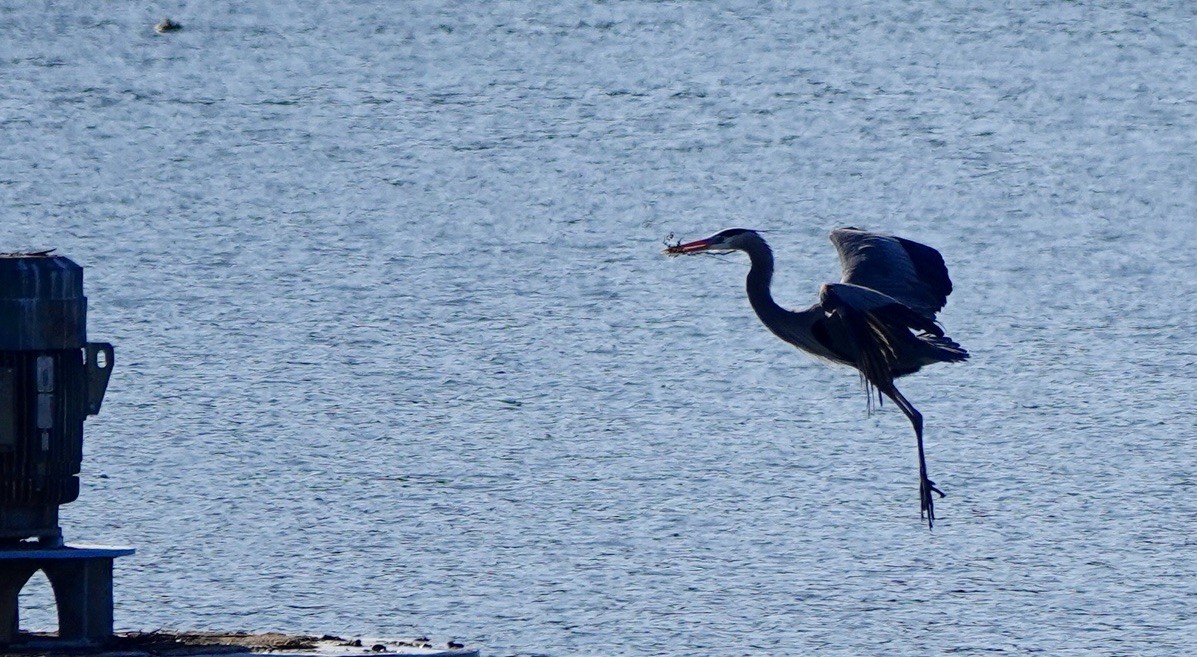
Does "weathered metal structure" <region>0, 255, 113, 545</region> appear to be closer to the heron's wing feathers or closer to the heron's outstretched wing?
the heron's wing feathers

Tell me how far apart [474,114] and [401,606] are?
11.3 metres

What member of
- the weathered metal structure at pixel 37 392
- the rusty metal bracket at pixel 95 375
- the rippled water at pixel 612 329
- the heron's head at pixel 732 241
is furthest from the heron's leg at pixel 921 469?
the weathered metal structure at pixel 37 392

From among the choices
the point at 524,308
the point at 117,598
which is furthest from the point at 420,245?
the point at 117,598

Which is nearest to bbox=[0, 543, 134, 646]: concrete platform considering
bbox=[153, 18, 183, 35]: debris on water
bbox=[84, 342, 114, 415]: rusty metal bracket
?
bbox=[84, 342, 114, 415]: rusty metal bracket

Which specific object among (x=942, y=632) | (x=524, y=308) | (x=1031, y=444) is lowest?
(x=942, y=632)

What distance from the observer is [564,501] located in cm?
898

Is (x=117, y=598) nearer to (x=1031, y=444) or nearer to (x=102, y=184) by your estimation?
(x=1031, y=444)

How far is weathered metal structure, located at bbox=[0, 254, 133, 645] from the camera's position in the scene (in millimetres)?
6008

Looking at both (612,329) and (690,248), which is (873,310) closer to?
(690,248)

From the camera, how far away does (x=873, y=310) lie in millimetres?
7660

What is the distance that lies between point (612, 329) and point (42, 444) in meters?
5.97

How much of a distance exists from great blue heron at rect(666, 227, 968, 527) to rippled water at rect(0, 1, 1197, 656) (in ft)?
2.37

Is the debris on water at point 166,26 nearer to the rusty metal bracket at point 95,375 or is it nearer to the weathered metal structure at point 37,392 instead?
the rusty metal bracket at point 95,375

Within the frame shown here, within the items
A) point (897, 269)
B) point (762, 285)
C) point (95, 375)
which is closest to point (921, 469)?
point (897, 269)
